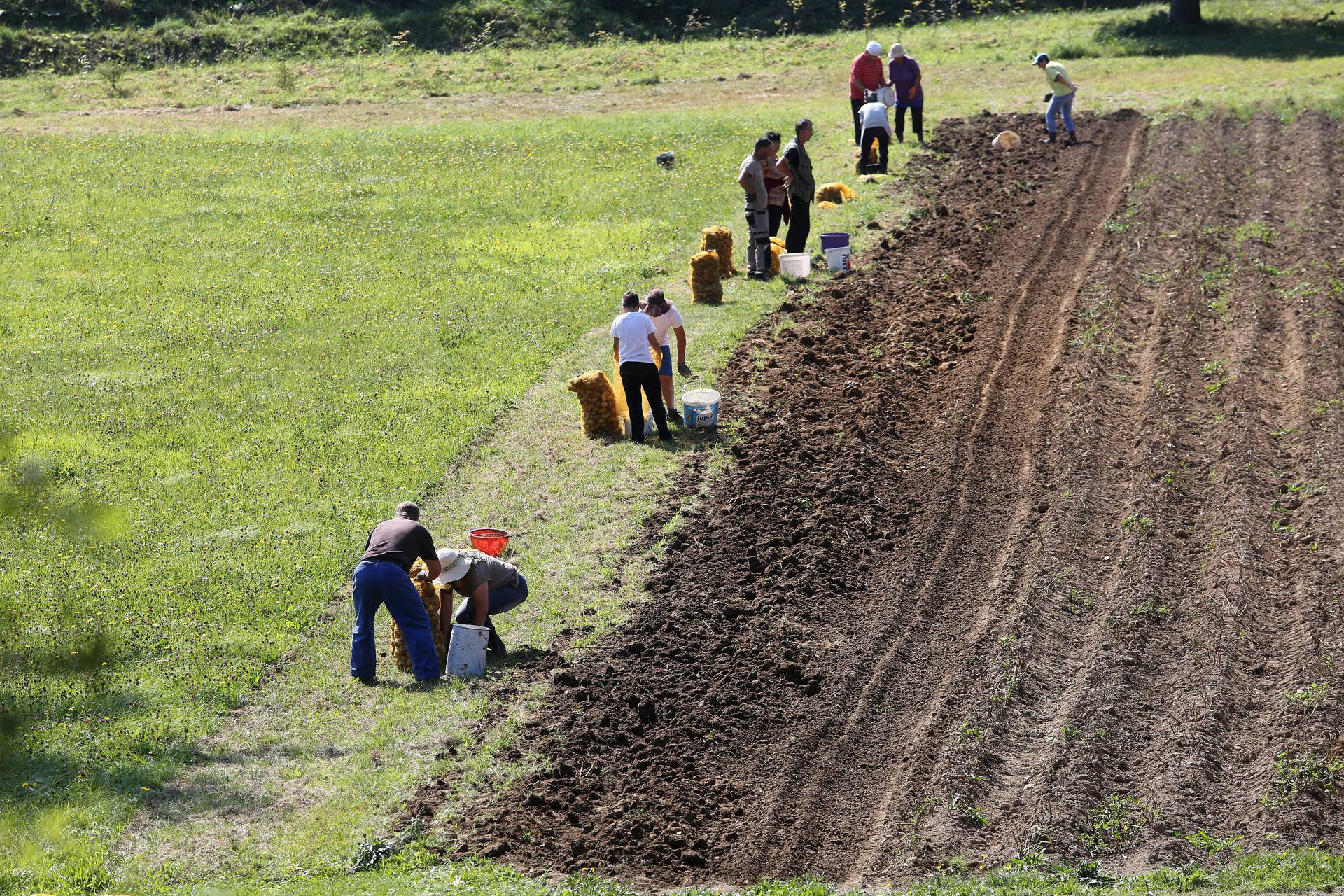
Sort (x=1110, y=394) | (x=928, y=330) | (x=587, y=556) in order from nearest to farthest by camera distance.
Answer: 1. (x=587, y=556)
2. (x=1110, y=394)
3. (x=928, y=330)

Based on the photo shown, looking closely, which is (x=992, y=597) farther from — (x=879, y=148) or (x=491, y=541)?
(x=879, y=148)

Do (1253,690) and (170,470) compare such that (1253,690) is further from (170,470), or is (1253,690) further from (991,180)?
(991,180)

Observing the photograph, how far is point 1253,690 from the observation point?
11.1 meters

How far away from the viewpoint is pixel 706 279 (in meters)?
20.5

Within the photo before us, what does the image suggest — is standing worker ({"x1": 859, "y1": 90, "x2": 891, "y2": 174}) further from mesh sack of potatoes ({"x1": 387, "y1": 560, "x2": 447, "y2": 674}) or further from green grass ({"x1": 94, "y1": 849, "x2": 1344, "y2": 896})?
green grass ({"x1": 94, "y1": 849, "x2": 1344, "y2": 896})

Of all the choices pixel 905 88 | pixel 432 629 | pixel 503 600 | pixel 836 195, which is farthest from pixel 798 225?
pixel 432 629

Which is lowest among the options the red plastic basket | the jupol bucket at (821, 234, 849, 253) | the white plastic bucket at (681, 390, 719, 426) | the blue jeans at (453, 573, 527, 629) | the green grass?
the green grass

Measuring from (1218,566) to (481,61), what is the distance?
3109cm

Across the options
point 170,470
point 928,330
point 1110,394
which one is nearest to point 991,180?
point 928,330

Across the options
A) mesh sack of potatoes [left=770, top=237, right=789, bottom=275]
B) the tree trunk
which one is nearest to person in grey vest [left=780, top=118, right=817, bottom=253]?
mesh sack of potatoes [left=770, top=237, right=789, bottom=275]

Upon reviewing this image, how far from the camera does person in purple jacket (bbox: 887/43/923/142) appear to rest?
2661 centimetres

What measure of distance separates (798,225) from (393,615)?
11.5m

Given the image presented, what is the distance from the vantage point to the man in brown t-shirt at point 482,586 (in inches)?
483

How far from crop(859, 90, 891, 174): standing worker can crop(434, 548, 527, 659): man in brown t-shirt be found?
1494cm
